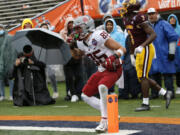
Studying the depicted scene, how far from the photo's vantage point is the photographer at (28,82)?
27.9ft

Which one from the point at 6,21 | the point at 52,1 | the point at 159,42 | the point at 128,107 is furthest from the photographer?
the point at 6,21

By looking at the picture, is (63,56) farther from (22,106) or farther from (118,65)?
(118,65)

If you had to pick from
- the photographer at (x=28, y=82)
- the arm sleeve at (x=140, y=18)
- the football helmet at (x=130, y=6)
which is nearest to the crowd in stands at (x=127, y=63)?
the photographer at (x=28, y=82)

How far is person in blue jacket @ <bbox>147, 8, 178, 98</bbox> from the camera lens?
28.1 feet

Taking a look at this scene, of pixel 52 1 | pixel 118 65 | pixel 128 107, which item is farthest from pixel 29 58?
pixel 52 1

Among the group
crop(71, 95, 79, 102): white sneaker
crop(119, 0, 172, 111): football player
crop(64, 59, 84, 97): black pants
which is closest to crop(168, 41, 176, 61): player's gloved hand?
crop(119, 0, 172, 111): football player

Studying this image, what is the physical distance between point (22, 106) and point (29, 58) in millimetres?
994

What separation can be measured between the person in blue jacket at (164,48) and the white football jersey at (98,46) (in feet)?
12.0

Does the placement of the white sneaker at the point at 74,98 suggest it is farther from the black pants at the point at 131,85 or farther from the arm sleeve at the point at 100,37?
the arm sleeve at the point at 100,37

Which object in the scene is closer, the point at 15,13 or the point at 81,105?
the point at 81,105

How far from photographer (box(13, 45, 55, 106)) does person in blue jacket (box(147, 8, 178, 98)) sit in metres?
2.30

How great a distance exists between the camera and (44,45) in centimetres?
908

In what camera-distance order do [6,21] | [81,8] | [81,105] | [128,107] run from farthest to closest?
[6,21]
[81,8]
[81,105]
[128,107]

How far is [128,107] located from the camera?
290 inches
